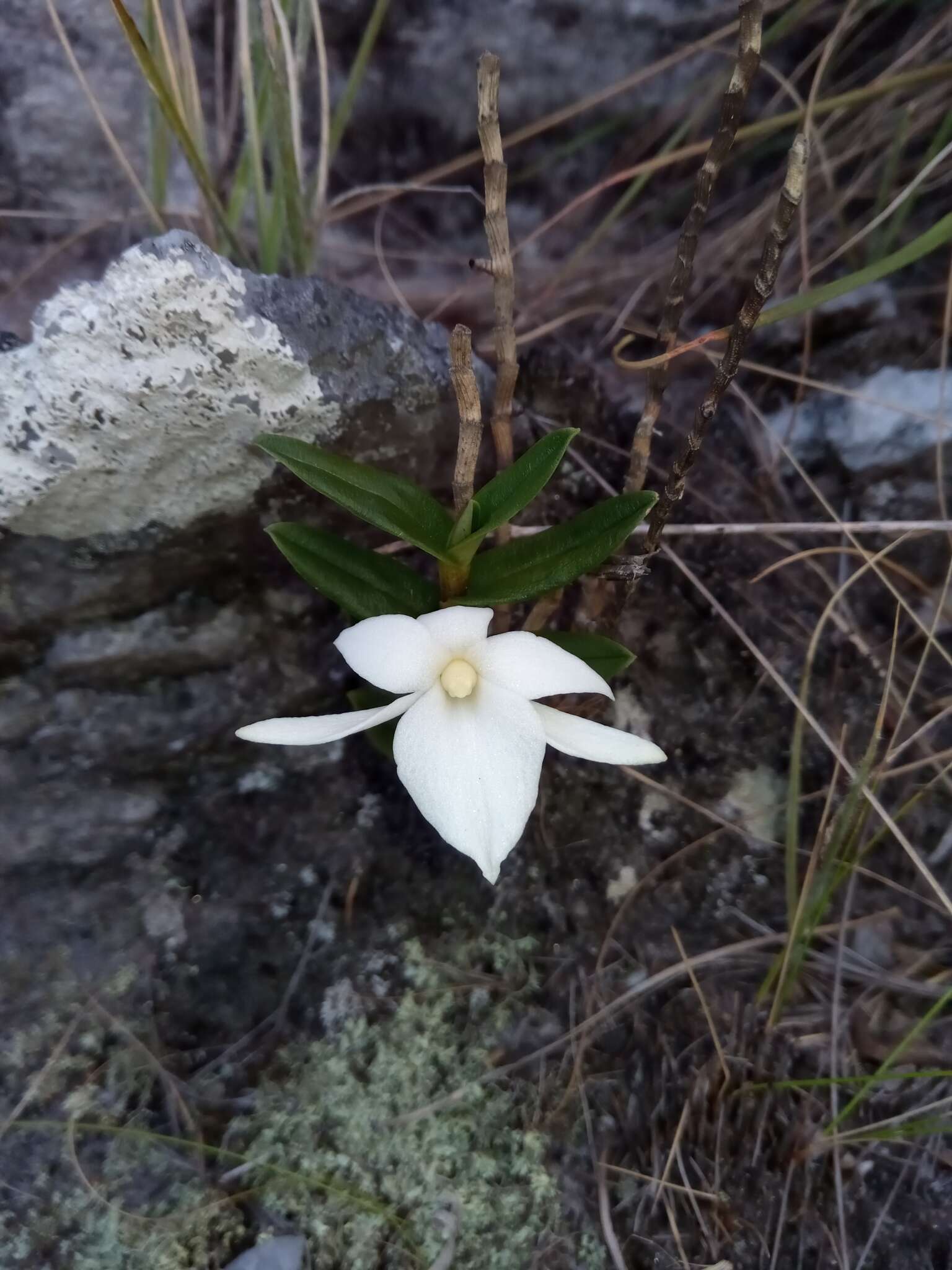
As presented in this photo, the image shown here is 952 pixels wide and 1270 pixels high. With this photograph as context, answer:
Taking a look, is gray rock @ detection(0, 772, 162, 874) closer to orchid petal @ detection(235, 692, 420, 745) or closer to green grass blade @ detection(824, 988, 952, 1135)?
orchid petal @ detection(235, 692, 420, 745)

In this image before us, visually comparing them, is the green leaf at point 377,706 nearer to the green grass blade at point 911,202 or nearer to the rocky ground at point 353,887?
the rocky ground at point 353,887

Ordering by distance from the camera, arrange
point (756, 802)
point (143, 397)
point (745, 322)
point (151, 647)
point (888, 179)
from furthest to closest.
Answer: point (888, 179) → point (756, 802) → point (151, 647) → point (143, 397) → point (745, 322)

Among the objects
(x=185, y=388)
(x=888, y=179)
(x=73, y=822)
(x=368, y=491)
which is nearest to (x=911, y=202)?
(x=888, y=179)

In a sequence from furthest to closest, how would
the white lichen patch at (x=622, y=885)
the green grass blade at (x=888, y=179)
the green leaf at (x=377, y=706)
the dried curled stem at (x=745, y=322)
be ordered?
1. the green grass blade at (x=888, y=179)
2. the white lichen patch at (x=622, y=885)
3. the green leaf at (x=377, y=706)
4. the dried curled stem at (x=745, y=322)

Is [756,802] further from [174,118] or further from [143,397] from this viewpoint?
[174,118]

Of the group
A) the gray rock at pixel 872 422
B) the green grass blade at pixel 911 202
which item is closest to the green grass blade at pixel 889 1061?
the gray rock at pixel 872 422

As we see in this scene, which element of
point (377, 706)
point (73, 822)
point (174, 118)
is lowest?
point (73, 822)

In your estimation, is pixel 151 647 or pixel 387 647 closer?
pixel 387 647

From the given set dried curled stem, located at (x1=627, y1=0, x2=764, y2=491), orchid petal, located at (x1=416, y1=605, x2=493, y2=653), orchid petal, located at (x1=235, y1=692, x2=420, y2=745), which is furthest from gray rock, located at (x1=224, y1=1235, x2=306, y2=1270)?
dried curled stem, located at (x1=627, y1=0, x2=764, y2=491)
